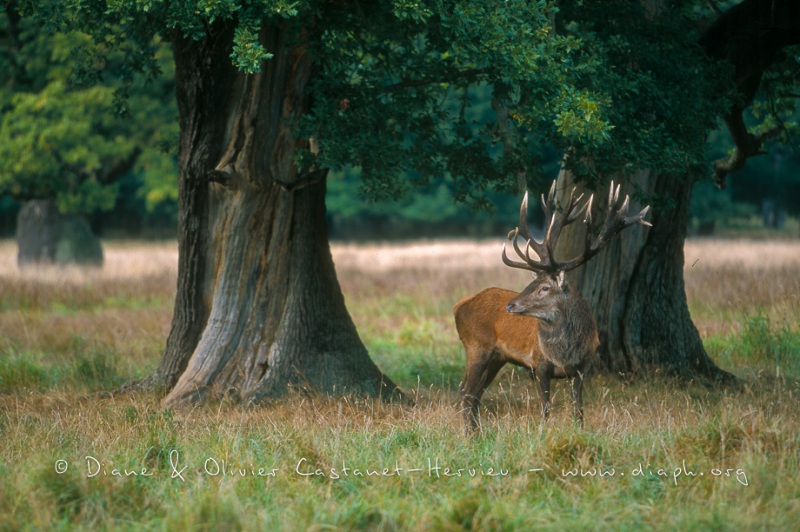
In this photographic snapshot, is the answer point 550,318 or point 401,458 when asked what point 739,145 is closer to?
point 550,318

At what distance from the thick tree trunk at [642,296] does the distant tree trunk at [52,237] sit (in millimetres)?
16783

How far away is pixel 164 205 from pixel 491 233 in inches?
697

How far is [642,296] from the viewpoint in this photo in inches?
427

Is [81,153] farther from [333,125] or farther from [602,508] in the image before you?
[602,508]

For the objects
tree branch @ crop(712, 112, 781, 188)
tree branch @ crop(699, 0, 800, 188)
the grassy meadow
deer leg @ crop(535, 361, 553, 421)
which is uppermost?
tree branch @ crop(699, 0, 800, 188)

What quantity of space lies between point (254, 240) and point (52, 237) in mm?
17094

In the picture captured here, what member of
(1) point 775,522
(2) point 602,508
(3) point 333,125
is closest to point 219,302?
(3) point 333,125

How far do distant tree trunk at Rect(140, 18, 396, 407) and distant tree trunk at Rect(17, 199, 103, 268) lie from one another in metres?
15.6

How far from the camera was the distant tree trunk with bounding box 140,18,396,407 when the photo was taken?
956 centimetres

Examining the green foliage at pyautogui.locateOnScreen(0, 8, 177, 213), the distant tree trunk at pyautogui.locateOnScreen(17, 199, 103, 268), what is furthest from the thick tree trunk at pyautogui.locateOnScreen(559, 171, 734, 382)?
the distant tree trunk at pyautogui.locateOnScreen(17, 199, 103, 268)

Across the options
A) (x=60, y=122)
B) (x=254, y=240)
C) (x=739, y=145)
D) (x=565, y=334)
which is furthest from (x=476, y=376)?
(x=60, y=122)

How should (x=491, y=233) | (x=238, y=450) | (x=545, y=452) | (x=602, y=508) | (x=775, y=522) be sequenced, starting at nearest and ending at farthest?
(x=775, y=522) → (x=602, y=508) → (x=545, y=452) → (x=238, y=450) → (x=491, y=233)

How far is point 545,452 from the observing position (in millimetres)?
6242

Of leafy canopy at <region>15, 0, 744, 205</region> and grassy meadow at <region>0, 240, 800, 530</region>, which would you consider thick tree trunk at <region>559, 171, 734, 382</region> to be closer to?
grassy meadow at <region>0, 240, 800, 530</region>
